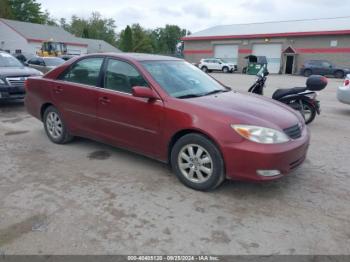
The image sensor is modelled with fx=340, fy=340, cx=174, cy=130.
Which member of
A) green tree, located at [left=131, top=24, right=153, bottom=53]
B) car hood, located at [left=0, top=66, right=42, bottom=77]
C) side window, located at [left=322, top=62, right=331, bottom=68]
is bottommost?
car hood, located at [left=0, top=66, right=42, bottom=77]

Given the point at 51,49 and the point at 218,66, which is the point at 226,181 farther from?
the point at 51,49

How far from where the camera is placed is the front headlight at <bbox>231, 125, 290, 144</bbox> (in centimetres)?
362

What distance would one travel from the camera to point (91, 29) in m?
93.4

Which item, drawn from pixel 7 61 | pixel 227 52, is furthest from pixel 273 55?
pixel 7 61

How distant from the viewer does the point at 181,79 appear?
4676 millimetres

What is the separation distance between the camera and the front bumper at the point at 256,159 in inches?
140

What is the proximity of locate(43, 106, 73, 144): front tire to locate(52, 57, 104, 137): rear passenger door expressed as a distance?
18 centimetres

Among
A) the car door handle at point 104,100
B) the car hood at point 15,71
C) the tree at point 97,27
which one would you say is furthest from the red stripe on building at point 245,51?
the tree at point 97,27

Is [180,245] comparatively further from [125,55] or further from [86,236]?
[125,55]

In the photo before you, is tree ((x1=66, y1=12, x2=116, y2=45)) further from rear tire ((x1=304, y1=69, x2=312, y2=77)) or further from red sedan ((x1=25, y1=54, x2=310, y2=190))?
red sedan ((x1=25, y1=54, x2=310, y2=190))

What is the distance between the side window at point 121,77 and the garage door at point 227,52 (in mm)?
35710

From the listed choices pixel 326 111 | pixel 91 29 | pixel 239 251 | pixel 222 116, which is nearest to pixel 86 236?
pixel 239 251

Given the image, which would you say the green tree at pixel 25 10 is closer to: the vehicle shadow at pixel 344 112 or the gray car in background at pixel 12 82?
the gray car in background at pixel 12 82

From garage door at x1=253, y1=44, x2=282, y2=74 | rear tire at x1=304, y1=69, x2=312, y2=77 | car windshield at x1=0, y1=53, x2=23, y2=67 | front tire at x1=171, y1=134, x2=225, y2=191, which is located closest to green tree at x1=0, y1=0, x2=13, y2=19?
garage door at x1=253, y1=44, x2=282, y2=74
